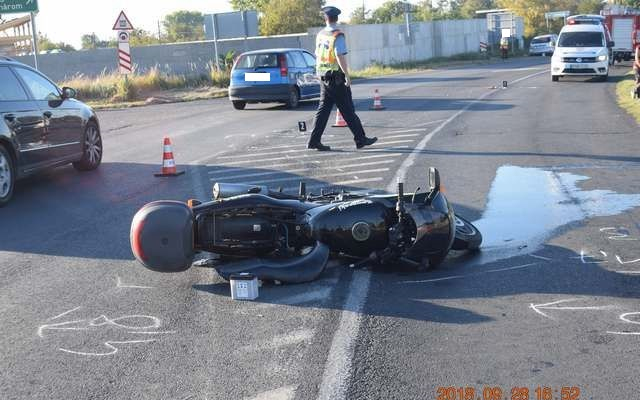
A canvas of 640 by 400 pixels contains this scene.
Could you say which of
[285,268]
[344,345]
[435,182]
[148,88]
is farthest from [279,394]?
[148,88]

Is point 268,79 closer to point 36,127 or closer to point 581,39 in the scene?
point 36,127

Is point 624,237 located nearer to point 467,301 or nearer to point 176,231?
point 467,301

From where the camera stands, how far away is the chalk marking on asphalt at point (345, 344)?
428 cm

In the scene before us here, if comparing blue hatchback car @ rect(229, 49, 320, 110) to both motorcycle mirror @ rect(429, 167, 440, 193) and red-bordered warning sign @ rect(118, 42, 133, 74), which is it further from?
motorcycle mirror @ rect(429, 167, 440, 193)

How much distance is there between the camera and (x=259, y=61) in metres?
22.3

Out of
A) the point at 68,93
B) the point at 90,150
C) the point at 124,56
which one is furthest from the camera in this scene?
the point at 124,56

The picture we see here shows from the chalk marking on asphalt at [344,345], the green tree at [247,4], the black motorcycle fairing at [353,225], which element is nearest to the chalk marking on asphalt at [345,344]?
the chalk marking on asphalt at [344,345]

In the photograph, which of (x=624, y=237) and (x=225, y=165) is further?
(x=225, y=165)

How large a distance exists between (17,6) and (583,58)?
65.1ft

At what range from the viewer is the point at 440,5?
143 metres

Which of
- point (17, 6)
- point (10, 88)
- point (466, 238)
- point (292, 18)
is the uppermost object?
point (292, 18)

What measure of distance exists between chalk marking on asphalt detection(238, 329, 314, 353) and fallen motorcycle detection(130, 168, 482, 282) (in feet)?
3.02

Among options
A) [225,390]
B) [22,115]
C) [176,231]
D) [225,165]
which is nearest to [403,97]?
[225,165]

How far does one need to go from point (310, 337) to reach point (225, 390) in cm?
85
